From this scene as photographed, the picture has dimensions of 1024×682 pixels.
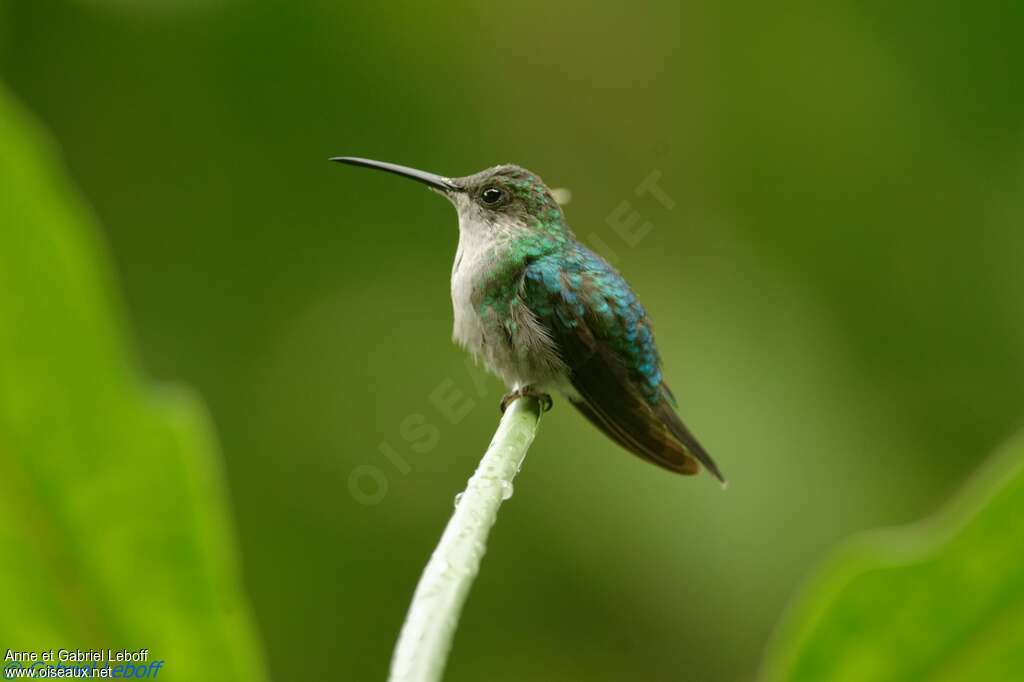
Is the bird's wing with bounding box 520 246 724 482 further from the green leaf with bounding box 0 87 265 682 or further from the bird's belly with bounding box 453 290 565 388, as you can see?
the green leaf with bounding box 0 87 265 682

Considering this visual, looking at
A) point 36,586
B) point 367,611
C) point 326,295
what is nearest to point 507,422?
point 36,586

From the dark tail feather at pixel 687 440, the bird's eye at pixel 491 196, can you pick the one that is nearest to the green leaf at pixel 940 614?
the dark tail feather at pixel 687 440

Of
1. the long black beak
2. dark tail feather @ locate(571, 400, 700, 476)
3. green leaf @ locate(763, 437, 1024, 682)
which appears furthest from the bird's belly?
green leaf @ locate(763, 437, 1024, 682)

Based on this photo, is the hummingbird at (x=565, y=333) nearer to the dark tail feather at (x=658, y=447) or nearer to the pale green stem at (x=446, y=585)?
the dark tail feather at (x=658, y=447)

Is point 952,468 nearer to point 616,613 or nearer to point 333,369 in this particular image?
point 616,613

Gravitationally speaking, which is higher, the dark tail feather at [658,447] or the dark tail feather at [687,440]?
the dark tail feather at [687,440]

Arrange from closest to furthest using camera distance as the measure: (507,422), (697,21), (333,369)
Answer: (507,422) → (333,369) → (697,21)
